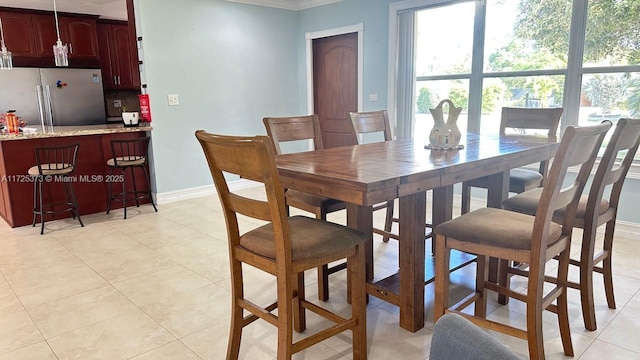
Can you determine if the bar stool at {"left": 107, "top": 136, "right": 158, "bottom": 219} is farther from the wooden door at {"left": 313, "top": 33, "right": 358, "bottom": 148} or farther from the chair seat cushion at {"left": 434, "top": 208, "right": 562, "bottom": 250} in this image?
the chair seat cushion at {"left": 434, "top": 208, "right": 562, "bottom": 250}

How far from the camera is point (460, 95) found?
449cm

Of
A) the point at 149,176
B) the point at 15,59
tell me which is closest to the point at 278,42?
the point at 149,176

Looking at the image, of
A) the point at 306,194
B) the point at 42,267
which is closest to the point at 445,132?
the point at 306,194

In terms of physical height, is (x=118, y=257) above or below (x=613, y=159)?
below

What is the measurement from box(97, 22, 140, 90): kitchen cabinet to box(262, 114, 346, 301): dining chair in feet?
16.5

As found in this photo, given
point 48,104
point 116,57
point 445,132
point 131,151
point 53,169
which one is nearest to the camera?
point 445,132

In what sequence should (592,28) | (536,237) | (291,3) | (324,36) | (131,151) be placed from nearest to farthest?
1. (536,237)
2. (592,28)
3. (131,151)
4. (324,36)
5. (291,3)

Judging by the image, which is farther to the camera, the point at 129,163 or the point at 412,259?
the point at 129,163

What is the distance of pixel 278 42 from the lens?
5.80 m

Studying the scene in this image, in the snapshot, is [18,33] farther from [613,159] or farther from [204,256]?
[613,159]

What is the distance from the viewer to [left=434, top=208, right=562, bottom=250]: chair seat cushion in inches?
66.8

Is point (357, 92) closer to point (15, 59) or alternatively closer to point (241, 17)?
point (241, 17)

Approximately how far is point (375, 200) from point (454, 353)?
977mm

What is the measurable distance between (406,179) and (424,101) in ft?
11.0
